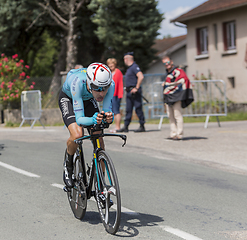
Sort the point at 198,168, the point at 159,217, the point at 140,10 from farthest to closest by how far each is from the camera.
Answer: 1. the point at 140,10
2. the point at 198,168
3. the point at 159,217

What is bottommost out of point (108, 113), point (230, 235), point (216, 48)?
point (230, 235)

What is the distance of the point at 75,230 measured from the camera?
4.44 m

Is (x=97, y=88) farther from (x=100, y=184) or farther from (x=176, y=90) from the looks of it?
(x=176, y=90)

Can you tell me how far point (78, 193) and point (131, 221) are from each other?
64 centimetres

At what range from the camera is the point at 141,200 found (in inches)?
226

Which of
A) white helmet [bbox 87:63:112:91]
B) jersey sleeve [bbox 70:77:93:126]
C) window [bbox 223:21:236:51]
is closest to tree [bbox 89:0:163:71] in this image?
window [bbox 223:21:236:51]

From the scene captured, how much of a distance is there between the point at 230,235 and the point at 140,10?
62.1 feet

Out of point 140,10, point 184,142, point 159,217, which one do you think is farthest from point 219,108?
point 159,217

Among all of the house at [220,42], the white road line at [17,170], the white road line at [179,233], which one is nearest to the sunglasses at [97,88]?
the white road line at [179,233]

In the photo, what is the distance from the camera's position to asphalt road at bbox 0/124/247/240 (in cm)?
442

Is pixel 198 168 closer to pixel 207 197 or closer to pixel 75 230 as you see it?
pixel 207 197

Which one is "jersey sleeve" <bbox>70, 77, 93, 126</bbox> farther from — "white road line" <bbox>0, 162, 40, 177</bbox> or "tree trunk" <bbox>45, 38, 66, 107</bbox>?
"tree trunk" <bbox>45, 38, 66, 107</bbox>

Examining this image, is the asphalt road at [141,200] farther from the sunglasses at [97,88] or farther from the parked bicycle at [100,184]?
the sunglasses at [97,88]

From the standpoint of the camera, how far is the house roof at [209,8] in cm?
2504
